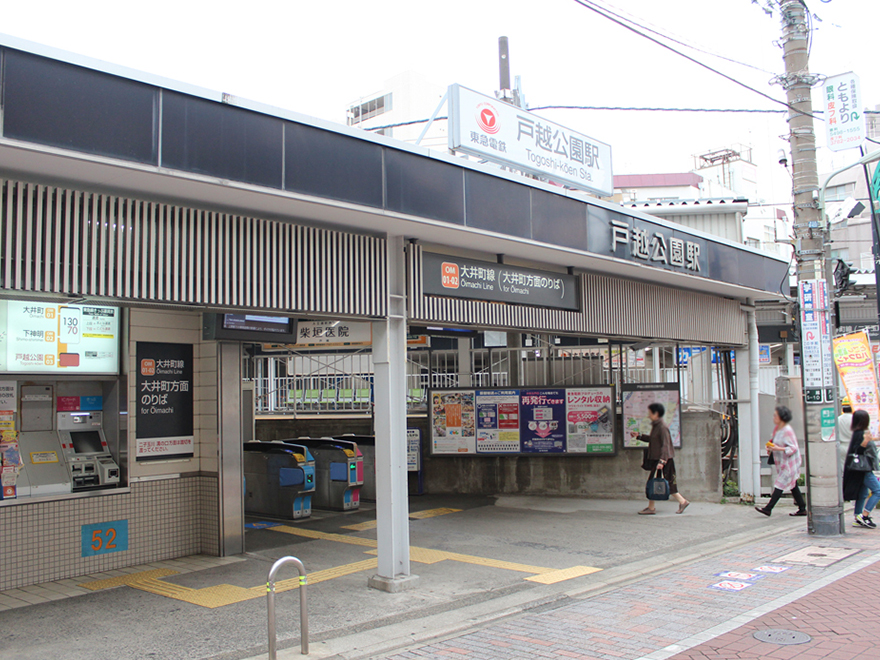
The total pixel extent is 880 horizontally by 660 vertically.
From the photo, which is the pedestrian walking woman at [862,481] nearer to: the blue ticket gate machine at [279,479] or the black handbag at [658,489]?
the black handbag at [658,489]

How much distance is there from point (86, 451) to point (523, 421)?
7.62 m

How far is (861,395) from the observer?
1327 centimetres

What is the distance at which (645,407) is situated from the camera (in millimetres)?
12930

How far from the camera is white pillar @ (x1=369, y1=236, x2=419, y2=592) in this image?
7250 mm

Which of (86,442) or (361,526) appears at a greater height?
(86,442)

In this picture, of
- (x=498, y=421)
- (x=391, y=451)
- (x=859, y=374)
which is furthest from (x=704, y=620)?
(x=859, y=374)

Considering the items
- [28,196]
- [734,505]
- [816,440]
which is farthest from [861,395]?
[28,196]

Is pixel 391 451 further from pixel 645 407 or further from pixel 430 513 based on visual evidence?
pixel 645 407

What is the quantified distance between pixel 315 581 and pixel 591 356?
304 inches

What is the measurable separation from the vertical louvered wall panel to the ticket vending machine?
3185 millimetres

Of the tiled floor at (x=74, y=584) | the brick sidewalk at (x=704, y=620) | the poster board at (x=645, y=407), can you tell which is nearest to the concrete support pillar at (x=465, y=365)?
the poster board at (x=645, y=407)

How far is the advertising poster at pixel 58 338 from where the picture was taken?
751 centimetres

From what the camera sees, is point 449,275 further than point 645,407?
No

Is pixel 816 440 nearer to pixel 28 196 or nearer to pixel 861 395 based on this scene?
pixel 861 395
